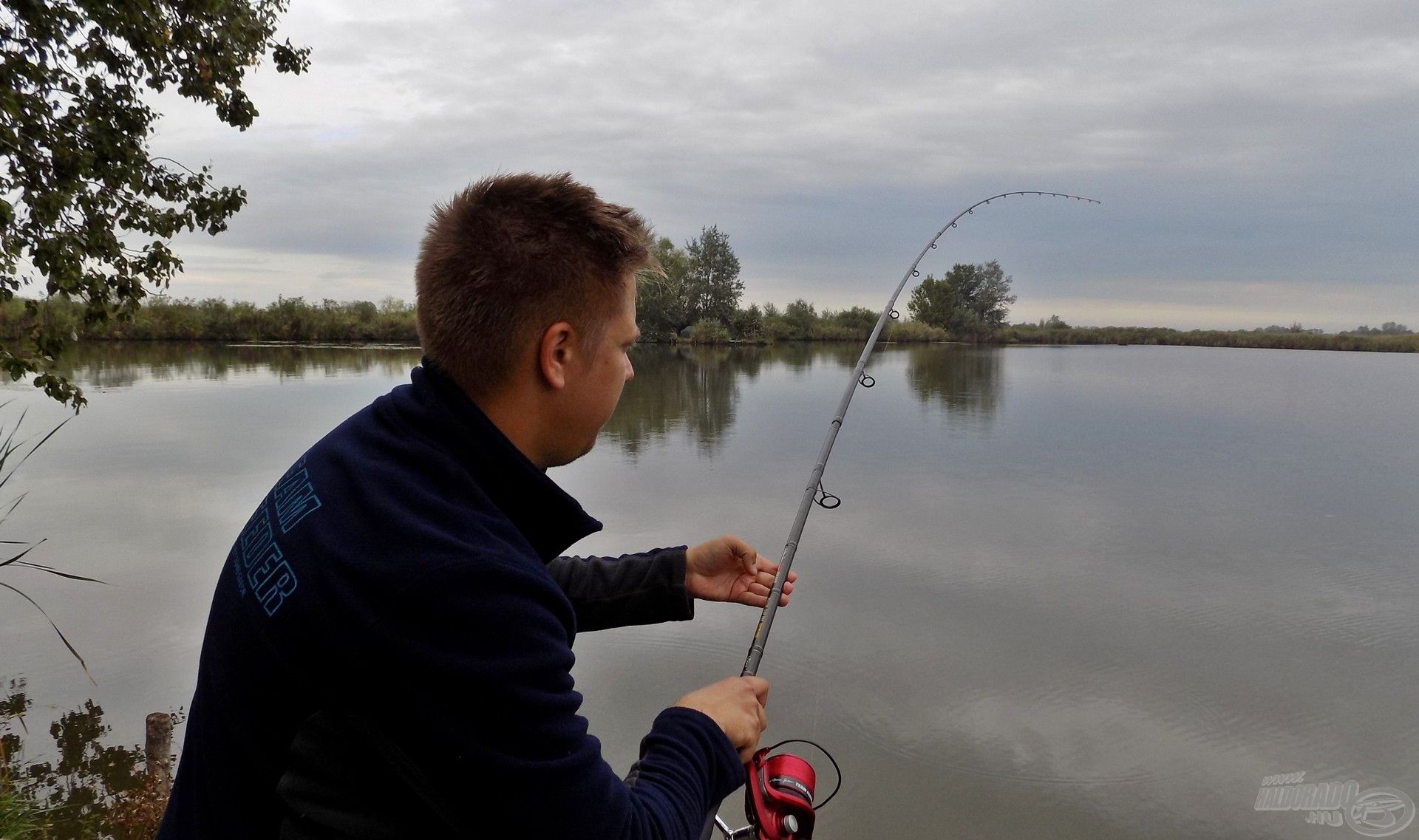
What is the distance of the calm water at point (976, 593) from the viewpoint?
4199 mm

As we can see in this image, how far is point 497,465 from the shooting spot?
1.10 meters

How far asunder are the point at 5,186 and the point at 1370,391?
72.3 feet

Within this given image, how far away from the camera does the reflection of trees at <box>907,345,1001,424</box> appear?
15.0 metres

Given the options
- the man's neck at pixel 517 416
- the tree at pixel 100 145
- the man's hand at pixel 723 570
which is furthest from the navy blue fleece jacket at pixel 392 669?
the tree at pixel 100 145

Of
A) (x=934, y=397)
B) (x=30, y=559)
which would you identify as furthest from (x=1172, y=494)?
(x=30, y=559)

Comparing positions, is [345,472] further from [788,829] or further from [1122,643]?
[1122,643]

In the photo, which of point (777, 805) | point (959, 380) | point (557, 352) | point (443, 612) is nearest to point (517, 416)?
point (557, 352)

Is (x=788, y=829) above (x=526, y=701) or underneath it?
underneath

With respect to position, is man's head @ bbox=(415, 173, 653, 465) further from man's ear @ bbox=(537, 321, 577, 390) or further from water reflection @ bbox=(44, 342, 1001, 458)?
water reflection @ bbox=(44, 342, 1001, 458)

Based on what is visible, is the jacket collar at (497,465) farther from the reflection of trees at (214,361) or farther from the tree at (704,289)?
the tree at (704,289)

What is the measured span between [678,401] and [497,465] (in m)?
15.2

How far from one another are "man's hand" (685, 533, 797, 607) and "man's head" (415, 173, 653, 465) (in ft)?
2.04

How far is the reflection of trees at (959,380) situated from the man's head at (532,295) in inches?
508

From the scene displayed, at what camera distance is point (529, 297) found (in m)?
1.20
